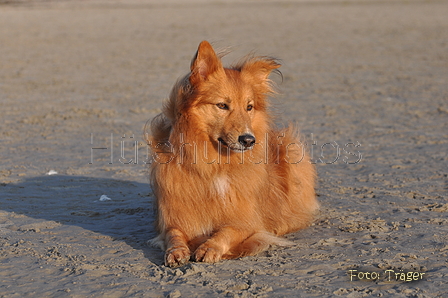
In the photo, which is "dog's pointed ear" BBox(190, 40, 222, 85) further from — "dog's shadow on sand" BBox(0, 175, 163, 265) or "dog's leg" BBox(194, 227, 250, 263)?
"dog's shadow on sand" BBox(0, 175, 163, 265)

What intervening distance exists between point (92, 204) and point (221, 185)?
199cm

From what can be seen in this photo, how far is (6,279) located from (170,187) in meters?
1.51

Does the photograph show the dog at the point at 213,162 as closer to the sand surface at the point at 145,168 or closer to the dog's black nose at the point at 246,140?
the dog's black nose at the point at 246,140

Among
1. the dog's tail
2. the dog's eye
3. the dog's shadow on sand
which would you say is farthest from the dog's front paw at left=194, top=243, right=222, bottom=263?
the dog's eye

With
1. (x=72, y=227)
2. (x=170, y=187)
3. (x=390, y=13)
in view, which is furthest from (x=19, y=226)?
(x=390, y=13)

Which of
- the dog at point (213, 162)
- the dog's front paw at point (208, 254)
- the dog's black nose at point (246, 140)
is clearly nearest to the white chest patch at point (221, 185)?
the dog at point (213, 162)

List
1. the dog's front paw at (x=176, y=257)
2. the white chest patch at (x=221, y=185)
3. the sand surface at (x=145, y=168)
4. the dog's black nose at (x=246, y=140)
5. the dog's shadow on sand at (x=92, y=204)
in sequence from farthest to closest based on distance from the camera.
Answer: the dog's shadow on sand at (x=92, y=204)
the white chest patch at (x=221, y=185)
the dog's black nose at (x=246, y=140)
the dog's front paw at (x=176, y=257)
the sand surface at (x=145, y=168)

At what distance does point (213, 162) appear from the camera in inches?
200

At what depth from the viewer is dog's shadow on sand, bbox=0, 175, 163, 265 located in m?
5.66

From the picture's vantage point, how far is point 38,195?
6711 millimetres

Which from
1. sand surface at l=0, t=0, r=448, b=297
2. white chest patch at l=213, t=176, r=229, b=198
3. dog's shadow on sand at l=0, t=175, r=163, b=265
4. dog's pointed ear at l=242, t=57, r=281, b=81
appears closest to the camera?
sand surface at l=0, t=0, r=448, b=297

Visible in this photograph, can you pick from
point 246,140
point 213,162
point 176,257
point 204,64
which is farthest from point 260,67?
point 176,257

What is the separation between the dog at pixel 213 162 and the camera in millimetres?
4926

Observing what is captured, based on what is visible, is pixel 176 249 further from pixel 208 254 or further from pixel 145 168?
pixel 145 168
